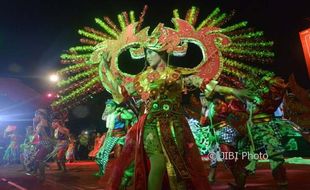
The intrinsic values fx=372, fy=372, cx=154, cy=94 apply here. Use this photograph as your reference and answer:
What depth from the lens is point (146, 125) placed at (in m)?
3.48

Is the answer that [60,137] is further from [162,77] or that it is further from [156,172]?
[156,172]

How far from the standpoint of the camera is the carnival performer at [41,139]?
9.21 meters

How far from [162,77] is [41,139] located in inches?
264

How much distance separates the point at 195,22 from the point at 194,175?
2.16 metres

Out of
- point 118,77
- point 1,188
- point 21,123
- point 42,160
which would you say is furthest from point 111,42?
point 21,123

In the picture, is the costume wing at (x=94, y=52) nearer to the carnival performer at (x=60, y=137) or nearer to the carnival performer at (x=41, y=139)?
the carnival performer at (x=41, y=139)

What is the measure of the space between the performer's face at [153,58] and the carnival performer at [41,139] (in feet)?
19.8

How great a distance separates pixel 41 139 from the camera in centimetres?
949

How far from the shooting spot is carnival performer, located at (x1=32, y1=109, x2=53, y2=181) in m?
9.21

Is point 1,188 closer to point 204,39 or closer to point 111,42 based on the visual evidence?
point 111,42

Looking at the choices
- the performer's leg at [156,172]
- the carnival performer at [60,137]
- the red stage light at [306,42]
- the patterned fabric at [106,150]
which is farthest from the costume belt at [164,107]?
the red stage light at [306,42]

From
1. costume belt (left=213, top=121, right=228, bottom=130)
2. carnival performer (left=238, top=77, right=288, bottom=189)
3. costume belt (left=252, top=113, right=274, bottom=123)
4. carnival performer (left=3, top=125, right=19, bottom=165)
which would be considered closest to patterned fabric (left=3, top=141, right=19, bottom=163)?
carnival performer (left=3, top=125, right=19, bottom=165)

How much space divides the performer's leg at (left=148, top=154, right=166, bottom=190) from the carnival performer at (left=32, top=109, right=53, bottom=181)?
21.1ft

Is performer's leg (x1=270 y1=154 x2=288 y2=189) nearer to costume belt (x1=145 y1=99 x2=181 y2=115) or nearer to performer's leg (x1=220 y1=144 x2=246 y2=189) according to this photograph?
performer's leg (x1=220 y1=144 x2=246 y2=189)
